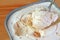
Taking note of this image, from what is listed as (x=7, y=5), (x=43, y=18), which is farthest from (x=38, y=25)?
(x=7, y=5)

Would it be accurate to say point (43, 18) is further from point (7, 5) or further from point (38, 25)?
point (7, 5)

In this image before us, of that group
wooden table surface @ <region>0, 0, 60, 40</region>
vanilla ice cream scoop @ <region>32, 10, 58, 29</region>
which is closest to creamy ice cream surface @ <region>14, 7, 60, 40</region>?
vanilla ice cream scoop @ <region>32, 10, 58, 29</region>

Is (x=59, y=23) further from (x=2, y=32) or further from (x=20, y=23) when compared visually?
(x=2, y=32)

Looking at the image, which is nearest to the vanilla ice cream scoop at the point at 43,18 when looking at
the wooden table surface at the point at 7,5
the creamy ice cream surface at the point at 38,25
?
the creamy ice cream surface at the point at 38,25

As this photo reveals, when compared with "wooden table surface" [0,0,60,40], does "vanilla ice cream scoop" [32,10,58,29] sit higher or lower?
lower

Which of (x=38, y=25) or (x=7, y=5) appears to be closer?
(x=38, y=25)

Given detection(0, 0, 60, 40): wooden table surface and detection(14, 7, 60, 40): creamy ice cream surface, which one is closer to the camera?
detection(14, 7, 60, 40): creamy ice cream surface

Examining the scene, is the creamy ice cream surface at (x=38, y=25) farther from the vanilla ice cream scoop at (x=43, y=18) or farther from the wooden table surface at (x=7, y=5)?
the wooden table surface at (x=7, y=5)

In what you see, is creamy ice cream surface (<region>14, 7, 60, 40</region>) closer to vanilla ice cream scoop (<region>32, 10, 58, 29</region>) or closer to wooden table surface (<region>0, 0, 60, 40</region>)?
vanilla ice cream scoop (<region>32, 10, 58, 29</region>)
